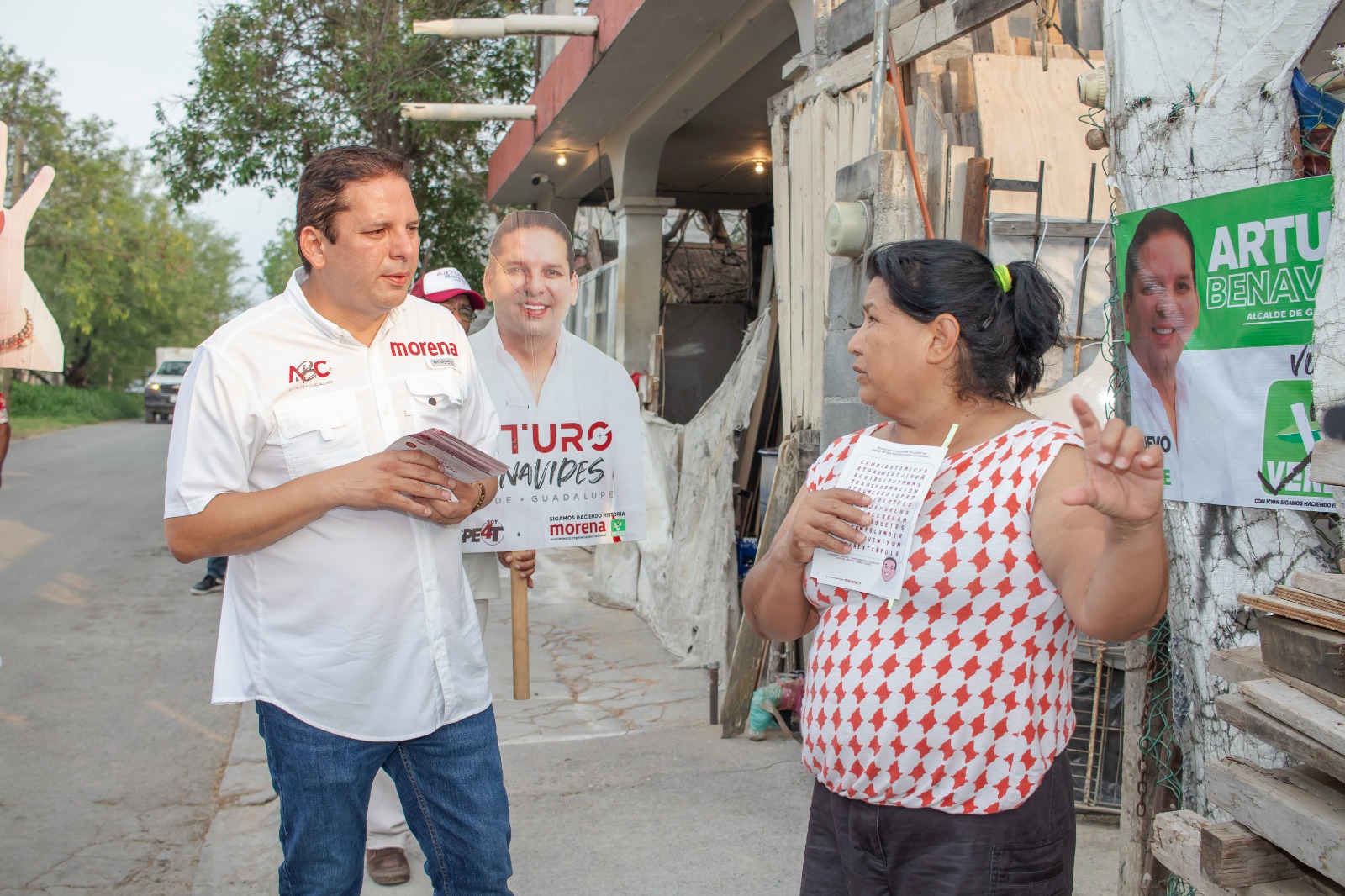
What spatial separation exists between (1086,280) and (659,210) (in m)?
6.17

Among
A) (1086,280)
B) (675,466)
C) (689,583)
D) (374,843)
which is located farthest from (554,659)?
(1086,280)

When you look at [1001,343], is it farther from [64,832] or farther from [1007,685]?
[64,832]

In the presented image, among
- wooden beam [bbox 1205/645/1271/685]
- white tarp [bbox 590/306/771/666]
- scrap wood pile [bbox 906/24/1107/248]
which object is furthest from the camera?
white tarp [bbox 590/306/771/666]

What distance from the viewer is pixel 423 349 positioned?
256cm

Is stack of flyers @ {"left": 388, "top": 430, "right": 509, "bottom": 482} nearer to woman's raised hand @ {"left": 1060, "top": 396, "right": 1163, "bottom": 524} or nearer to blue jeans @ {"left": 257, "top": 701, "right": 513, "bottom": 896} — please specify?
blue jeans @ {"left": 257, "top": 701, "right": 513, "bottom": 896}

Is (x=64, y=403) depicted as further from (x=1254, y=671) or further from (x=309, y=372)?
(x=1254, y=671)

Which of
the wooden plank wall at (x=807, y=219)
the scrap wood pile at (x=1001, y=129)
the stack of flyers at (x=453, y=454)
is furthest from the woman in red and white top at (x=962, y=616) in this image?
the wooden plank wall at (x=807, y=219)

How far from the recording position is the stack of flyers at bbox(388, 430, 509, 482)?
2.24 metres

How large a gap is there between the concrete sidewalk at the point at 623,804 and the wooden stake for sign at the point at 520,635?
752 millimetres

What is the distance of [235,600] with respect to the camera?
2.39 m

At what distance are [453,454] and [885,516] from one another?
930 mm

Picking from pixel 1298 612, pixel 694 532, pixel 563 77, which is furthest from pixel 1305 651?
pixel 563 77

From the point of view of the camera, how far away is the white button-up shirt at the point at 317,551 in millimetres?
2254

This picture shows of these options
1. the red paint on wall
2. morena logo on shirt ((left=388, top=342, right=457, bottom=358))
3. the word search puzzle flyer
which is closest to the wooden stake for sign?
morena logo on shirt ((left=388, top=342, right=457, bottom=358))
